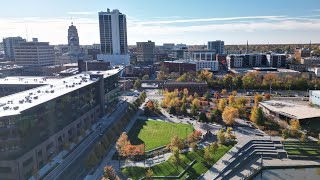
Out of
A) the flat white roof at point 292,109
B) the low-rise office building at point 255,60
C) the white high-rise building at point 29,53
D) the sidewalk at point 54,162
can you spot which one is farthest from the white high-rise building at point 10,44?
the flat white roof at point 292,109

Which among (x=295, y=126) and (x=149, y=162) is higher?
(x=295, y=126)

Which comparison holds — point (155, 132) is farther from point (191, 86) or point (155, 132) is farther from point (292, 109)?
point (191, 86)

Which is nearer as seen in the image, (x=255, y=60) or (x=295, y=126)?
(x=295, y=126)

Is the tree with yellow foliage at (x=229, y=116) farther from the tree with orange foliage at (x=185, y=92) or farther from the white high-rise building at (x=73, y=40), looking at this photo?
the white high-rise building at (x=73, y=40)

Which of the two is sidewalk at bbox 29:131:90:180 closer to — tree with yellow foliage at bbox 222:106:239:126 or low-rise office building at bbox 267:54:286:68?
tree with yellow foliage at bbox 222:106:239:126

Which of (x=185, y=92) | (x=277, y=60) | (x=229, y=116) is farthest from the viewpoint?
(x=277, y=60)

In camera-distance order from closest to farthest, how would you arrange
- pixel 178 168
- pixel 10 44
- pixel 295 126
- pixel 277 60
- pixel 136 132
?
pixel 178 168, pixel 295 126, pixel 136 132, pixel 277 60, pixel 10 44

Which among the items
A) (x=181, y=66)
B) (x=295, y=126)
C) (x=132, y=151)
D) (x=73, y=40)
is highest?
(x=73, y=40)

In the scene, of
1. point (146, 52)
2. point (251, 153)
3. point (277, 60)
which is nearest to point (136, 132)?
point (251, 153)
